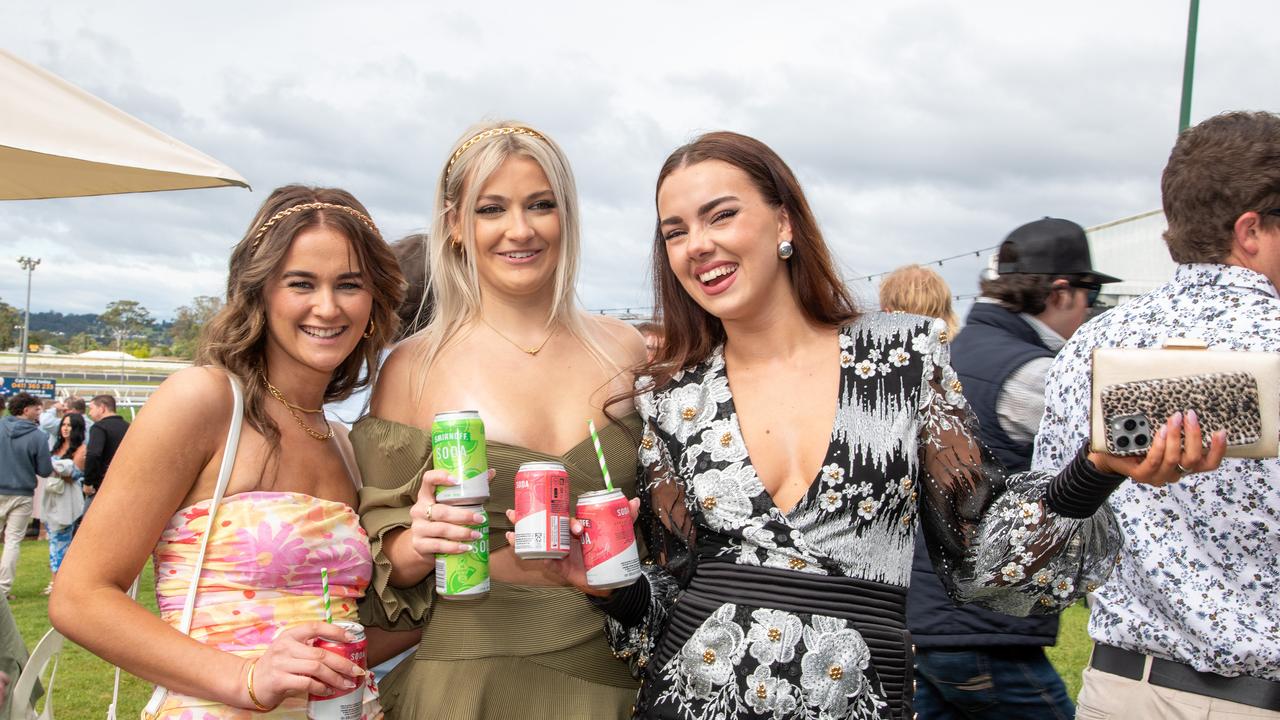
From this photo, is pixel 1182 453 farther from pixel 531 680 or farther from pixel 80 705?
pixel 80 705

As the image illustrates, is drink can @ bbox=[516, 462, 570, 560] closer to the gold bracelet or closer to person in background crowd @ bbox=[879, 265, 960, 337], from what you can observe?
the gold bracelet

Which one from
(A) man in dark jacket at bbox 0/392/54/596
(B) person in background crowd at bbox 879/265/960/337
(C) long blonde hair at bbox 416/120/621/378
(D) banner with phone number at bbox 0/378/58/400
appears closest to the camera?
(C) long blonde hair at bbox 416/120/621/378

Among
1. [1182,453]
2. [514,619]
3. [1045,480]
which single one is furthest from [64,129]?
[1182,453]

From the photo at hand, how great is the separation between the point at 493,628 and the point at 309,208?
1207 mm

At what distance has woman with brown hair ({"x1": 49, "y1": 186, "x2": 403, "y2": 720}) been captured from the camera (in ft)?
6.73

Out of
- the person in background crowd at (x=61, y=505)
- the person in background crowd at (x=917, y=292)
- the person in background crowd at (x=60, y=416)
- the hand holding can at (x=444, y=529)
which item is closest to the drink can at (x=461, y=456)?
the hand holding can at (x=444, y=529)

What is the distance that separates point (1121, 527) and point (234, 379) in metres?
2.19

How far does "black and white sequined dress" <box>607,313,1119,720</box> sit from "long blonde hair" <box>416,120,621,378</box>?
79 centimetres

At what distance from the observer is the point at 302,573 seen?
2.25 m

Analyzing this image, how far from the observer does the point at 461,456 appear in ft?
6.98

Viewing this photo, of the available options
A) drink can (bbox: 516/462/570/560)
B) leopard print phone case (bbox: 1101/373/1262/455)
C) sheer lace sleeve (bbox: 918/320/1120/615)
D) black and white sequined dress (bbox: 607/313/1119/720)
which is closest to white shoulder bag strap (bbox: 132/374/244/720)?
A: drink can (bbox: 516/462/570/560)

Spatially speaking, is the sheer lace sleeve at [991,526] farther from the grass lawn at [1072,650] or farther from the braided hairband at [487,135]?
the grass lawn at [1072,650]

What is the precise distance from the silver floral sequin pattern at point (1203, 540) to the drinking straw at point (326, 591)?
160 centimetres

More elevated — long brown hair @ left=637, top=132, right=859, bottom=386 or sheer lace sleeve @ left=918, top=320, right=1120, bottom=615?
long brown hair @ left=637, top=132, right=859, bottom=386
